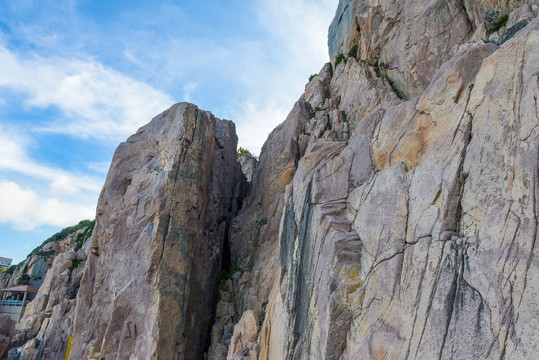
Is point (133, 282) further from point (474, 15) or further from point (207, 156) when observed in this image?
point (474, 15)

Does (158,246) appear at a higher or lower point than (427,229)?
higher

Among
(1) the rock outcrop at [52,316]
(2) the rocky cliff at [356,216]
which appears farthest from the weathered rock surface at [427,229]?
(1) the rock outcrop at [52,316]

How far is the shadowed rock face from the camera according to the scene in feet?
78.2

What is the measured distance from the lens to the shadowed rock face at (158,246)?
23.8 meters

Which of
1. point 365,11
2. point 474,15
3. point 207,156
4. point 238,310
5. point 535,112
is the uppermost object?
point 365,11

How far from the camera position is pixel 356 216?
15.2 meters

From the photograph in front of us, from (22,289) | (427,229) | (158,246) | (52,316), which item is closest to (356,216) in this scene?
(427,229)

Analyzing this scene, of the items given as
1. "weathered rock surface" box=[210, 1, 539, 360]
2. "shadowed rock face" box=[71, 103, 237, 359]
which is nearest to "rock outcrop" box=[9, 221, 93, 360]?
"shadowed rock face" box=[71, 103, 237, 359]

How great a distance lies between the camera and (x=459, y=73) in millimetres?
12734

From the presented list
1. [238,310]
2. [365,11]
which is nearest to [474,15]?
[365,11]

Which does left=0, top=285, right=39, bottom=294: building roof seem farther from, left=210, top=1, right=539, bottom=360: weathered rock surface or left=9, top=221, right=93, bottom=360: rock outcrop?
left=210, top=1, right=539, bottom=360: weathered rock surface

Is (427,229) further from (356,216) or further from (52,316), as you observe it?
(52,316)

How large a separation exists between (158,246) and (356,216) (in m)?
15.1

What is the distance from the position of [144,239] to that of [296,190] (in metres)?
12.3
